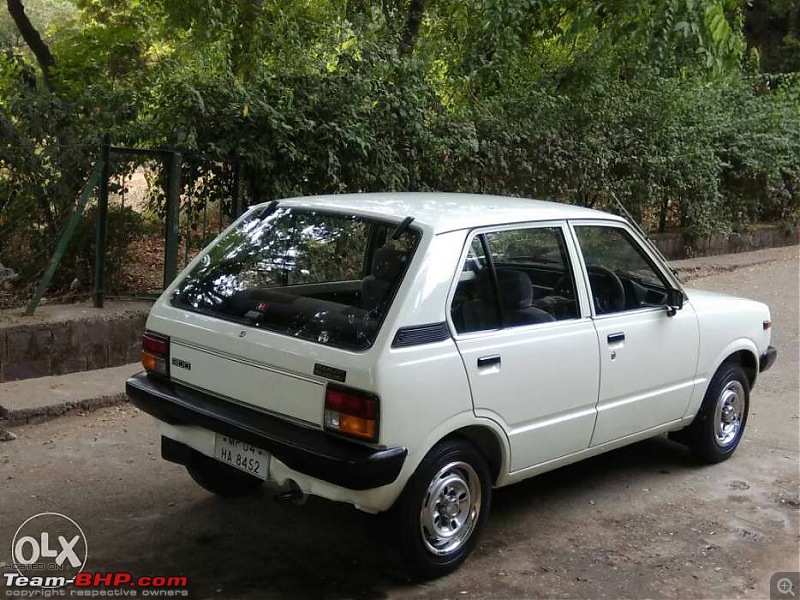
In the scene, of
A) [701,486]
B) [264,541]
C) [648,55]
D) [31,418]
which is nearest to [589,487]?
[701,486]

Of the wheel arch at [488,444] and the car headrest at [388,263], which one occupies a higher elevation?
the car headrest at [388,263]

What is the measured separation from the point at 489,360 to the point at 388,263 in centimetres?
65

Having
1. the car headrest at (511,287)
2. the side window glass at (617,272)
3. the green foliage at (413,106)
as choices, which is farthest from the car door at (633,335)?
the green foliage at (413,106)

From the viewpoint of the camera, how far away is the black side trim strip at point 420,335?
3.78 metres

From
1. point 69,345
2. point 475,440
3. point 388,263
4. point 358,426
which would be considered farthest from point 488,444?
point 69,345

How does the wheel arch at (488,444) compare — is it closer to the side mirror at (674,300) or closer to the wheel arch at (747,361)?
the side mirror at (674,300)

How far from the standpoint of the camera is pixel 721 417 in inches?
227

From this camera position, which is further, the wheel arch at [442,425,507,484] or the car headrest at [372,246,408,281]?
the wheel arch at [442,425,507,484]

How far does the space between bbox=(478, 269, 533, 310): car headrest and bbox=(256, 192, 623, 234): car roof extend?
10.0 inches

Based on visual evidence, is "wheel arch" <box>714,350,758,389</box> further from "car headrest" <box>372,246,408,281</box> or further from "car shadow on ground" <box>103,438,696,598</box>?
"car headrest" <box>372,246,408,281</box>

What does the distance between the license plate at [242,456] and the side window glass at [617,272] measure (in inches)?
78.6

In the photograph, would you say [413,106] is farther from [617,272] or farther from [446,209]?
[446,209]

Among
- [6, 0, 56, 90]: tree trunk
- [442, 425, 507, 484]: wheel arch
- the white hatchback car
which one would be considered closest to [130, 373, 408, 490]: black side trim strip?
the white hatchback car

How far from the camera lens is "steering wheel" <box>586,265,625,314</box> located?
4859mm
